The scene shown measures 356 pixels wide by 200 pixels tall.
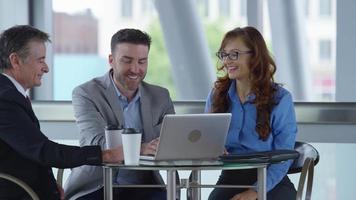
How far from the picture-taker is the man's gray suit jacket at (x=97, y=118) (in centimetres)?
321

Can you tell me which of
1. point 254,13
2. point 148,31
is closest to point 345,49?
point 254,13

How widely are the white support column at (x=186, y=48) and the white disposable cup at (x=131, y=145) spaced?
217 centimetres

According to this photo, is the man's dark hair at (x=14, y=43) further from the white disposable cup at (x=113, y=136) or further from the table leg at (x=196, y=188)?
the table leg at (x=196, y=188)

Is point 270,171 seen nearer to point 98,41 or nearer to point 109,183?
point 109,183

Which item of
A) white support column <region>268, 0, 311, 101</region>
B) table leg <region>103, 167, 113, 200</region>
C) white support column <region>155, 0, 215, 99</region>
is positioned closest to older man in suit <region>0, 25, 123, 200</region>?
table leg <region>103, 167, 113, 200</region>

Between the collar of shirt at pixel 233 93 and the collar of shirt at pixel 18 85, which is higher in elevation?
the collar of shirt at pixel 18 85

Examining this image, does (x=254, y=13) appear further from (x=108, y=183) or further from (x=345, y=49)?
(x=108, y=183)

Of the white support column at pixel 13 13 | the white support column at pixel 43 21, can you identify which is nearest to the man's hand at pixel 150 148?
the white support column at pixel 43 21

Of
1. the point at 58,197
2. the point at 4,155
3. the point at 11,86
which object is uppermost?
the point at 11,86

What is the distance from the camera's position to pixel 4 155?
2.85m

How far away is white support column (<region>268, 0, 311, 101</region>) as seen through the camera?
4730 millimetres

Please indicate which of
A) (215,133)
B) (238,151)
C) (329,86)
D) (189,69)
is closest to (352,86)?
(329,86)

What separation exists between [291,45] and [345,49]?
36 centimetres

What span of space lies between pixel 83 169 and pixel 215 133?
709 millimetres
